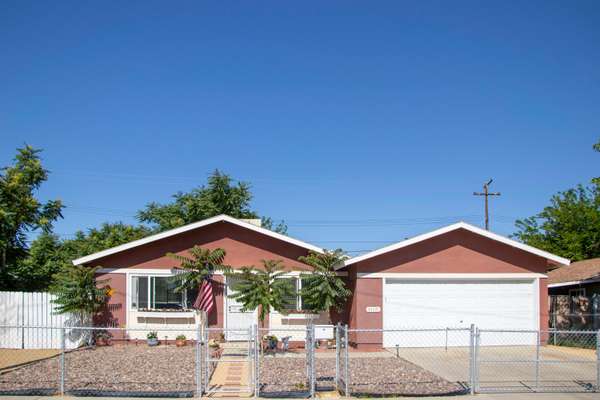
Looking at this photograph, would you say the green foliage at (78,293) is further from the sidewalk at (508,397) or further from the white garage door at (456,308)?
the white garage door at (456,308)

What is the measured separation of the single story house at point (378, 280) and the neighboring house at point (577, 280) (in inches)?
119

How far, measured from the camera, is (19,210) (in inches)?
1037

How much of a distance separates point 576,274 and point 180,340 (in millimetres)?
15598

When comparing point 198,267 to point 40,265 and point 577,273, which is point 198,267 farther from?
point 577,273

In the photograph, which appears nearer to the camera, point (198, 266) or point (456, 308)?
point (456, 308)

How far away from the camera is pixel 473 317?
822 inches

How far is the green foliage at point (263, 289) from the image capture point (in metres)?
19.5

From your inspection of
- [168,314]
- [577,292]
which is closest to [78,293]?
[168,314]

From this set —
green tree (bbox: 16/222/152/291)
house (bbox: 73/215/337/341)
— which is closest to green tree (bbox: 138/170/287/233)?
green tree (bbox: 16/222/152/291)

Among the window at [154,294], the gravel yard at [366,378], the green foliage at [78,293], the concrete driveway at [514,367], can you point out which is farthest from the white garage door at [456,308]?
the green foliage at [78,293]

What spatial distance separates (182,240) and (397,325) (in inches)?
305

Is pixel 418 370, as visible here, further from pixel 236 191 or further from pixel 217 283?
pixel 236 191

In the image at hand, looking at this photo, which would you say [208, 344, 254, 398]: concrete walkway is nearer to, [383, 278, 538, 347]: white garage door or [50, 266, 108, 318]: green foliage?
[50, 266, 108, 318]: green foliage

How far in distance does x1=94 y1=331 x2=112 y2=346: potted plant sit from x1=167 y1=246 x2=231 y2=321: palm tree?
9.25 feet
